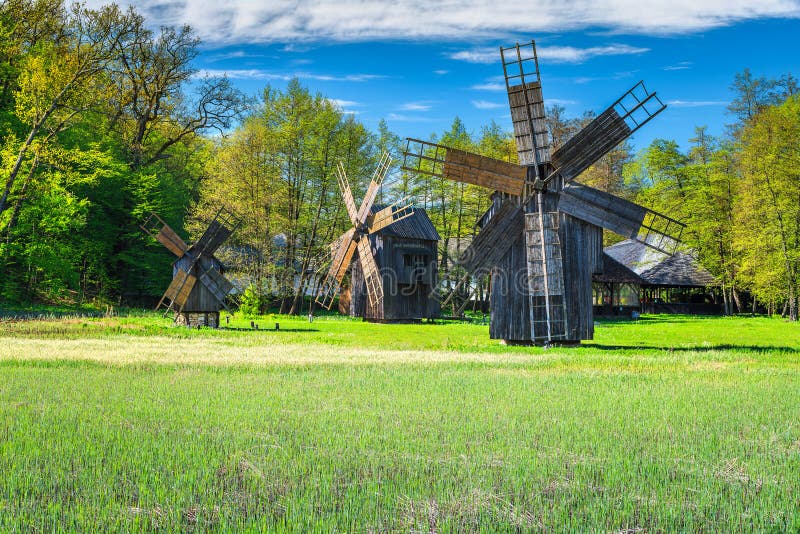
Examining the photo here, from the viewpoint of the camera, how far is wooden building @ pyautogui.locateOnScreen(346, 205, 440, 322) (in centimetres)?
4678

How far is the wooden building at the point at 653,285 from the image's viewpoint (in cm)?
5722

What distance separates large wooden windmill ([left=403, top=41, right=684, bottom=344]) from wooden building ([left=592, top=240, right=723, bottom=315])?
102 ft

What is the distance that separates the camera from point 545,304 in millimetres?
25125

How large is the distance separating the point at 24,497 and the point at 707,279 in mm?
63437

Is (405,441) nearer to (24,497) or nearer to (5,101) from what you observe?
(24,497)

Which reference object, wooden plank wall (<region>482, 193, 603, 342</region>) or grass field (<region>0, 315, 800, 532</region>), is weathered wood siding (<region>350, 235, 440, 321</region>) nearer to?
wooden plank wall (<region>482, 193, 603, 342</region>)

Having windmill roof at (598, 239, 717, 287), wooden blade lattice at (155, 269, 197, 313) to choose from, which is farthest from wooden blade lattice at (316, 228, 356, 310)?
windmill roof at (598, 239, 717, 287)

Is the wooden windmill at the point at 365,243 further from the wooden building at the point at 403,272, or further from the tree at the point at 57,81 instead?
the tree at the point at 57,81

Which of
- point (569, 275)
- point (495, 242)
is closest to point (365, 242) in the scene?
point (495, 242)

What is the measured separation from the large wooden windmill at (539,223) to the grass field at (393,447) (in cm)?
625

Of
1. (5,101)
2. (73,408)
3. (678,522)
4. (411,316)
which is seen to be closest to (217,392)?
(73,408)

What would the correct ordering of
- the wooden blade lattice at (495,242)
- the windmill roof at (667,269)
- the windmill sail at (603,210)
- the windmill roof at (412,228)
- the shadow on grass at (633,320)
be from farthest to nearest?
the windmill roof at (667,269)
the shadow on grass at (633,320)
the windmill roof at (412,228)
the wooden blade lattice at (495,242)
the windmill sail at (603,210)

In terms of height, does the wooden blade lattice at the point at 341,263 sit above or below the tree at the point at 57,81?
A: below

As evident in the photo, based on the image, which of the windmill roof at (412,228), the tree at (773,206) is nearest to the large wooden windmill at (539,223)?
the windmill roof at (412,228)
